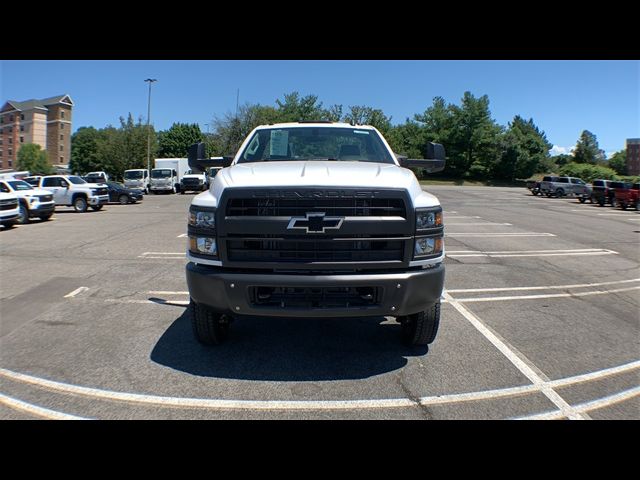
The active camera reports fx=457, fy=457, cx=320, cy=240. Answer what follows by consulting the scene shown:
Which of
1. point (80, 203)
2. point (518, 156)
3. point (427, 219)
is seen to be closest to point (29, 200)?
point (80, 203)

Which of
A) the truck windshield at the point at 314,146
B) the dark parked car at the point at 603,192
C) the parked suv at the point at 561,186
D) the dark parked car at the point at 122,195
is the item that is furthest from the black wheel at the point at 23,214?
the parked suv at the point at 561,186

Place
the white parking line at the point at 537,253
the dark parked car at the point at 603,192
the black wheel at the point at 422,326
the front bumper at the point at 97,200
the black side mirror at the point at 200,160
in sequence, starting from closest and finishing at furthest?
the black wheel at the point at 422,326, the black side mirror at the point at 200,160, the white parking line at the point at 537,253, the front bumper at the point at 97,200, the dark parked car at the point at 603,192

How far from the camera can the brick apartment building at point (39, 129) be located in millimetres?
97062

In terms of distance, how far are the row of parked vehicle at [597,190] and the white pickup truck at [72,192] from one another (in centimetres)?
3055

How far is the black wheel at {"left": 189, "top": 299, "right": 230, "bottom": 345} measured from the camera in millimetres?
3979

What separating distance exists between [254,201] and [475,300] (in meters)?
3.84

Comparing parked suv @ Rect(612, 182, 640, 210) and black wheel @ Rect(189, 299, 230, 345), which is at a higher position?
parked suv @ Rect(612, 182, 640, 210)

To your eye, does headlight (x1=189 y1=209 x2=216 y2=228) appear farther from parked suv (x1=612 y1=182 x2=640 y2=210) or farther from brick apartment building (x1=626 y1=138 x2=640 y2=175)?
brick apartment building (x1=626 y1=138 x2=640 y2=175)

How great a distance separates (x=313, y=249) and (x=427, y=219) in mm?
948

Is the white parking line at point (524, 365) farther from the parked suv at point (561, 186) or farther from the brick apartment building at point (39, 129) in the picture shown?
the brick apartment building at point (39, 129)

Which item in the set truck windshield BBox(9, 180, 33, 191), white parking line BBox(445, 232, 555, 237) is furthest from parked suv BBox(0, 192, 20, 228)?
white parking line BBox(445, 232, 555, 237)

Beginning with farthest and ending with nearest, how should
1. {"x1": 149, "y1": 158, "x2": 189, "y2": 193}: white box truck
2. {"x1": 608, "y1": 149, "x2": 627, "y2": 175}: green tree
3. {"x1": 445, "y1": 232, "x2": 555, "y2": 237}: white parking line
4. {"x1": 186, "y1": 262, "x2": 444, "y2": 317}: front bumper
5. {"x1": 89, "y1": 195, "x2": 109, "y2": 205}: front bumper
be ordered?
{"x1": 608, "y1": 149, "x2": 627, "y2": 175}: green tree
{"x1": 149, "y1": 158, "x2": 189, "y2": 193}: white box truck
{"x1": 89, "y1": 195, "x2": 109, "y2": 205}: front bumper
{"x1": 445, "y1": 232, "x2": 555, "y2": 237}: white parking line
{"x1": 186, "y1": 262, "x2": 444, "y2": 317}: front bumper
